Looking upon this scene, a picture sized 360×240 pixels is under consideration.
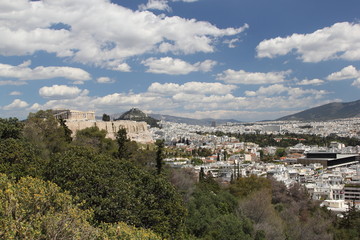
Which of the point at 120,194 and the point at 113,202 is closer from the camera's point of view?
the point at 113,202

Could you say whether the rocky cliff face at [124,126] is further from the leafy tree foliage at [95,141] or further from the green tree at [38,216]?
the green tree at [38,216]

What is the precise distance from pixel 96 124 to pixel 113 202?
47.5 metres

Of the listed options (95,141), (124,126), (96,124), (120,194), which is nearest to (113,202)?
(120,194)

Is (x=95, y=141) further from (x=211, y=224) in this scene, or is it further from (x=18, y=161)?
(x=211, y=224)

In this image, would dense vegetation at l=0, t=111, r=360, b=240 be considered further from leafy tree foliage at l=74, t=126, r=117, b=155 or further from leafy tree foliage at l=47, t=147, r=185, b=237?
leafy tree foliage at l=74, t=126, r=117, b=155

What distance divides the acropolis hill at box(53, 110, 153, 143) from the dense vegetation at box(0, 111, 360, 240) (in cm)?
2016

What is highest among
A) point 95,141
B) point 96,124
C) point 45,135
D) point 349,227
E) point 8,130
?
point 96,124

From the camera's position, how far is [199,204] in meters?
19.6

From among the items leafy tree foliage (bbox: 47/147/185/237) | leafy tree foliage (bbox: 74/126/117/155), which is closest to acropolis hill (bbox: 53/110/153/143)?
leafy tree foliage (bbox: 74/126/117/155)

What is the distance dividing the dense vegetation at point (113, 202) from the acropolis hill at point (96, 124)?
20.2 meters

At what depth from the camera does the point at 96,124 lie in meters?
57.2

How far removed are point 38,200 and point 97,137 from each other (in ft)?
83.1

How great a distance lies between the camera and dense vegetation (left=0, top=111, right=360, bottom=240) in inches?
292

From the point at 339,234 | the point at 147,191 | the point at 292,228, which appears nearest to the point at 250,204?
the point at 292,228
